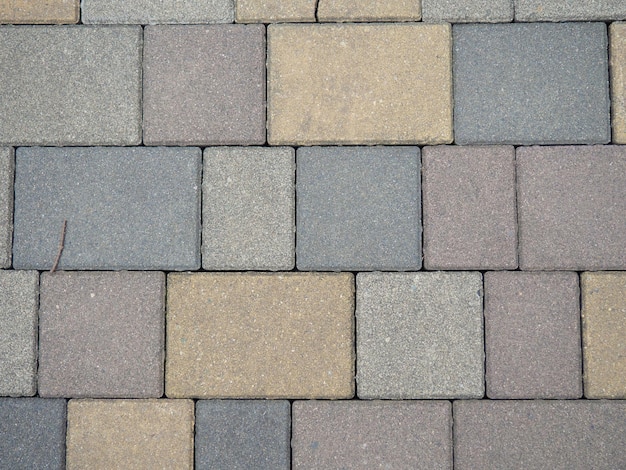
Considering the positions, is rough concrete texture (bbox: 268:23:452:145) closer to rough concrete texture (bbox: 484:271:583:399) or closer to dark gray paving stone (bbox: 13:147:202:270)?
dark gray paving stone (bbox: 13:147:202:270)

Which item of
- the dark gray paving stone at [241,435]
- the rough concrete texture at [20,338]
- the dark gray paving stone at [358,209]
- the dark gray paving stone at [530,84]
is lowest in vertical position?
the dark gray paving stone at [241,435]

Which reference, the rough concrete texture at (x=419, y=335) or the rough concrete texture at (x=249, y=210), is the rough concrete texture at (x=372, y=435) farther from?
the rough concrete texture at (x=249, y=210)

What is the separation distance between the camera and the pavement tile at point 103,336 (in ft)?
4.92

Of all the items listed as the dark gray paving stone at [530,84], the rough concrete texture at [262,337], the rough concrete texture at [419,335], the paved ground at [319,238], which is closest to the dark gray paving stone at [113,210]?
the paved ground at [319,238]

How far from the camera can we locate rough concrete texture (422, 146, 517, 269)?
1505 millimetres

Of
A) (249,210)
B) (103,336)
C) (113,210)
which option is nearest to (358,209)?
(249,210)

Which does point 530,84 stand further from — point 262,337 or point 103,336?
point 103,336

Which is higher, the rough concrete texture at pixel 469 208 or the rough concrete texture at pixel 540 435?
the rough concrete texture at pixel 469 208

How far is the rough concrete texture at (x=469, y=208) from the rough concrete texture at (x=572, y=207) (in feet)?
0.14

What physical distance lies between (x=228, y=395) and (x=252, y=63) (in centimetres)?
98

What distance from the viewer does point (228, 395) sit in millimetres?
1492

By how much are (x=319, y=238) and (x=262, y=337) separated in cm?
33

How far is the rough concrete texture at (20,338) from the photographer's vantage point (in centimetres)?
151

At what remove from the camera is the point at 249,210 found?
1.52 metres
